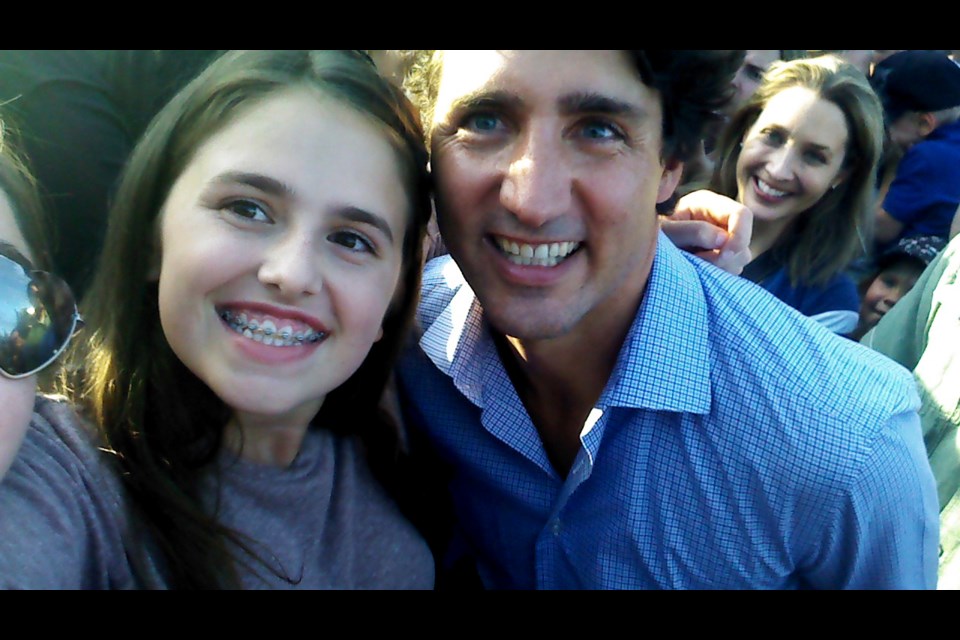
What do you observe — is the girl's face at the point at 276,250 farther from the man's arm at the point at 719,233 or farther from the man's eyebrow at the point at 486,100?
the man's arm at the point at 719,233

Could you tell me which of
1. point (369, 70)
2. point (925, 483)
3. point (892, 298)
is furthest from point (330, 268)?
point (892, 298)

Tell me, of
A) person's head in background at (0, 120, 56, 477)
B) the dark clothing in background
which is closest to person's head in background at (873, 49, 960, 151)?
the dark clothing in background

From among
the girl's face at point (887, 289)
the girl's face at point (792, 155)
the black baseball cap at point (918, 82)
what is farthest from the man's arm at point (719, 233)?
the black baseball cap at point (918, 82)

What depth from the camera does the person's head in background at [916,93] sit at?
364 cm

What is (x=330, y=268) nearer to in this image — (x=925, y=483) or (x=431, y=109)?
(x=431, y=109)

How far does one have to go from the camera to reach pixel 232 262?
47.1 inches

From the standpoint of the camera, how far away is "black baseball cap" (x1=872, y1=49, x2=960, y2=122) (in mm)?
3633

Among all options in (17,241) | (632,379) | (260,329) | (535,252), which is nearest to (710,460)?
(632,379)

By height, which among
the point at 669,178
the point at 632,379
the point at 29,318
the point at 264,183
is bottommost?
the point at 632,379

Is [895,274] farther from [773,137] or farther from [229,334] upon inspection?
[229,334]

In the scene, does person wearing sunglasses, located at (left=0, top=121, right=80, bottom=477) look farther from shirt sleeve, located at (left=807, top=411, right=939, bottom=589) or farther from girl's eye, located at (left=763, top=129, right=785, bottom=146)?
girl's eye, located at (left=763, top=129, right=785, bottom=146)

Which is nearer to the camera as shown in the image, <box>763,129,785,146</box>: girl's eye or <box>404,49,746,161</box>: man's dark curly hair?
<box>404,49,746,161</box>: man's dark curly hair

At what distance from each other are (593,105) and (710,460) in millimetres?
754
